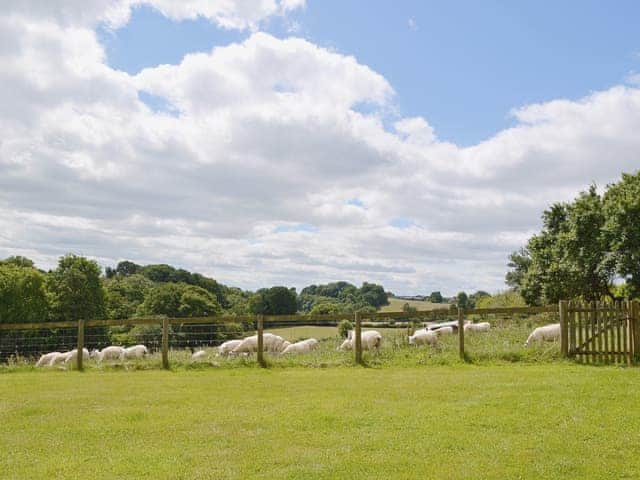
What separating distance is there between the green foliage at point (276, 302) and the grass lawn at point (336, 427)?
208 feet

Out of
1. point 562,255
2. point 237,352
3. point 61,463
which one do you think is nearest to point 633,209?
point 562,255

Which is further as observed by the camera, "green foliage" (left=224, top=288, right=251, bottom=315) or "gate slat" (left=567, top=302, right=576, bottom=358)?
"green foliage" (left=224, top=288, right=251, bottom=315)

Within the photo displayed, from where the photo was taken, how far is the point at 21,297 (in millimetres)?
51594

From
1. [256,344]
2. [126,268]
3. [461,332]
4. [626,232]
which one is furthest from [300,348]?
[126,268]

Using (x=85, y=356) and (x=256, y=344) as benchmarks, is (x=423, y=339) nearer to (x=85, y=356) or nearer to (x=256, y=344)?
(x=256, y=344)

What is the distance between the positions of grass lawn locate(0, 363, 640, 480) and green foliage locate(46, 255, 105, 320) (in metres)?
41.8

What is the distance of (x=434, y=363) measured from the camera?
15562 mm

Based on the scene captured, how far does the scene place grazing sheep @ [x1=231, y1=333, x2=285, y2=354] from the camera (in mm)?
19156

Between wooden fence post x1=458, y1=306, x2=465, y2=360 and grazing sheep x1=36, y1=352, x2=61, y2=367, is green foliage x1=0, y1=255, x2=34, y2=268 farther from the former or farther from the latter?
wooden fence post x1=458, y1=306, x2=465, y2=360

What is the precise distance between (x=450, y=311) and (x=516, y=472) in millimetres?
11028

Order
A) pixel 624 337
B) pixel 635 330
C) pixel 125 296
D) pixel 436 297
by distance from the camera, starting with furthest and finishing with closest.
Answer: pixel 436 297 → pixel 125 296 → pixel 635 330 → pixel 624 337

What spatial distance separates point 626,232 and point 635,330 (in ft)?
59.3

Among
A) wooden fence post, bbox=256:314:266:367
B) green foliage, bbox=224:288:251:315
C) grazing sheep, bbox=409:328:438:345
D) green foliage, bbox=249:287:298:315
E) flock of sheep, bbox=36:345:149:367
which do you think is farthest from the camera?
green foliage, bbox=224:288:251:315

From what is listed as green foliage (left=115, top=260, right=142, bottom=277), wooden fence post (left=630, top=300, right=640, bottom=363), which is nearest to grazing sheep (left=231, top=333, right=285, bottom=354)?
wooden fence post (left=630, top=300, right=640, bottom=363)
